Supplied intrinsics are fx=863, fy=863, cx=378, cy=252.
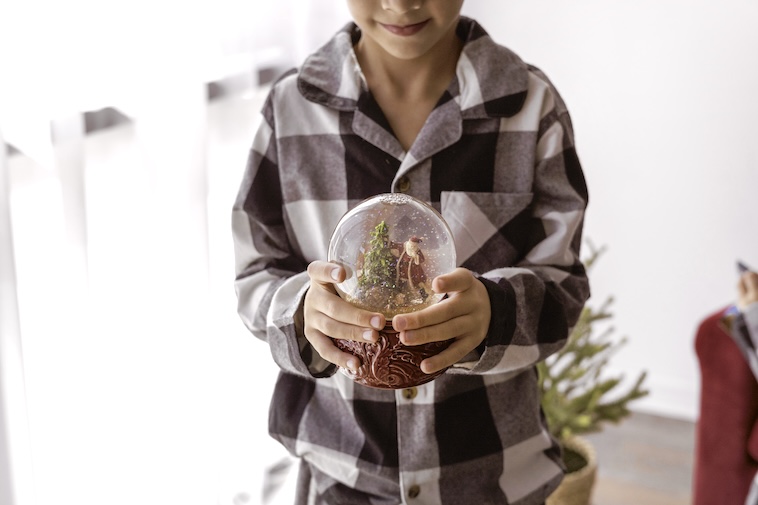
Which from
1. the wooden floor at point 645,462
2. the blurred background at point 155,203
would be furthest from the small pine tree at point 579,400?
A: the blurred background at point 155,203

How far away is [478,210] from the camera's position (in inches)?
38.8

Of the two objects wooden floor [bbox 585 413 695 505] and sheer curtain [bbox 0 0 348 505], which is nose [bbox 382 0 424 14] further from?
A: wooden floor [bbox 585 413 695 505]

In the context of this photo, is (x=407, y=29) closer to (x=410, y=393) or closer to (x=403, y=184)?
(x=403, y=184)

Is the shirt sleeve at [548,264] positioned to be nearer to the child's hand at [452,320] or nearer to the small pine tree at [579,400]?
the child's hand at [452,320]

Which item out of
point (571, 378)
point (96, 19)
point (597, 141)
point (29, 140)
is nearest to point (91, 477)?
point (29, 140)

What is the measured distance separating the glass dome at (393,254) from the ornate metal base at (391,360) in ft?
0.10

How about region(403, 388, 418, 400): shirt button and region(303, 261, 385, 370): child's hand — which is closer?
region(303, 261, 385, 370): child's hand

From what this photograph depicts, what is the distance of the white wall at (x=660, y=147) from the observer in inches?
100

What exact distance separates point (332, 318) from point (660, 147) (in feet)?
6.86

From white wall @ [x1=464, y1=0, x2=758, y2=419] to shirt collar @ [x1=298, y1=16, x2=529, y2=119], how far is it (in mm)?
1740

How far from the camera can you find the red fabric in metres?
1.99

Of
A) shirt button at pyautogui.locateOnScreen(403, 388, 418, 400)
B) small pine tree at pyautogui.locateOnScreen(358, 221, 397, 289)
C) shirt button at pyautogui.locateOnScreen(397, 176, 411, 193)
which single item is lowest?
shirt button at pyautogui.locateOnScreen(403, 388, 418, 400)

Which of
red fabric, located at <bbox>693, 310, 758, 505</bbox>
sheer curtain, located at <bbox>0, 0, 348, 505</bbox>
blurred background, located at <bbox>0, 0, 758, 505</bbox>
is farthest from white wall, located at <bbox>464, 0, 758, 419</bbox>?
sheer curtain, located at <bbox>0, 0, 348, 505</bbox>

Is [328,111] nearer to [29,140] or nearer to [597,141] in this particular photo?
[29,140]
